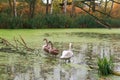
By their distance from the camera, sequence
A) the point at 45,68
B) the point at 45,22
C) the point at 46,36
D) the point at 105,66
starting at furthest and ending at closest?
the point at 45,22 → the point at 46,36 → the point at 45,68 → the point at 105,66

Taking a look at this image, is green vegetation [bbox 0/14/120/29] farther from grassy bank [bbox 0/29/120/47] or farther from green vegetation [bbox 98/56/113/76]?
green vegetation [bbox 98/56/113/76]

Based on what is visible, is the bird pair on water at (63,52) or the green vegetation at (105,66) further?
the bird pair on water at (63,52)

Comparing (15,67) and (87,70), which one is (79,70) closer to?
(87,70)

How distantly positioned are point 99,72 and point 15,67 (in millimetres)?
1932

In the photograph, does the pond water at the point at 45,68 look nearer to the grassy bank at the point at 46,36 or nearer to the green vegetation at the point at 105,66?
the green vegetation at the point at 105,66

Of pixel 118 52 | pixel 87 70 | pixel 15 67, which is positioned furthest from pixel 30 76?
pixel 118 52

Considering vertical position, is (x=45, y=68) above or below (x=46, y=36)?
above

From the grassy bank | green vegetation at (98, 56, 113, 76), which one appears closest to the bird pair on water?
green vegetation at (98, 56, 113, 76)

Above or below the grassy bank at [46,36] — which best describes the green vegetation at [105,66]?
above

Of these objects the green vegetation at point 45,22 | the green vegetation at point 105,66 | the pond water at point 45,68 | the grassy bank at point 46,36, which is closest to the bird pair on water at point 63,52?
the pond water at point 45,68

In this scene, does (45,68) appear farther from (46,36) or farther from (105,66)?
(46,36)

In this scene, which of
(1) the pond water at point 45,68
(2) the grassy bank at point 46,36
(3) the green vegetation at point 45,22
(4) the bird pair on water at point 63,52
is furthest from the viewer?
(3) the green vegetation at point 45,22

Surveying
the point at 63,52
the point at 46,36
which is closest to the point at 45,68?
the point at 63,52

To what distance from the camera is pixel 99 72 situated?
6.43m
